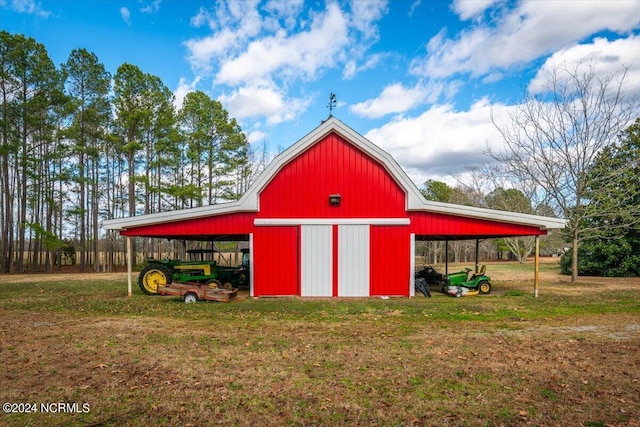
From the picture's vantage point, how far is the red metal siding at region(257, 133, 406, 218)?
13.9 metres

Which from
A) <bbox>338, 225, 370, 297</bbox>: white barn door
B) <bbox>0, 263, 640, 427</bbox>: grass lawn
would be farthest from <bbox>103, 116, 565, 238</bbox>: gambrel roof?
<bbox>0, 263, 640, 427</bbox>: grass lawn

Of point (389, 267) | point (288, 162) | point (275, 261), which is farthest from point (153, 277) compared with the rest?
point (389, 267)

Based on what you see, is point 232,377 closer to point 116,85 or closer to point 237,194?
point 237,194

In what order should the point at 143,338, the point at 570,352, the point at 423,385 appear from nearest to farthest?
the point at 423,385
the point at 570,352
the point at 143,338

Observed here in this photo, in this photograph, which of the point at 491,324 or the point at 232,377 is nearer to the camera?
the point at 232,377

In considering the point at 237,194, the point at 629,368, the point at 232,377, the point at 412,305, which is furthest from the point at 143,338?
the point at 237,194

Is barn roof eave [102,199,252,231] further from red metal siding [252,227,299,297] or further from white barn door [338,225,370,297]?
white barn door [338,225,370,297]

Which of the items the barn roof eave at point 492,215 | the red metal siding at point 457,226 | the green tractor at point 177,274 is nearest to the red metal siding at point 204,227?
the green tractor at point 177,274

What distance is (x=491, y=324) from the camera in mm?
8992

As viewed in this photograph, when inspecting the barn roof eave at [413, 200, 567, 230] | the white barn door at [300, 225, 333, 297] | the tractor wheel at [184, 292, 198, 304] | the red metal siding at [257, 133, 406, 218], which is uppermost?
the red metal siding at [257, 133, 406, 218]

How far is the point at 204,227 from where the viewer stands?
1377 cm

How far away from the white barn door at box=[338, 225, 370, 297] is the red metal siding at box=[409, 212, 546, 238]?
1.95 m

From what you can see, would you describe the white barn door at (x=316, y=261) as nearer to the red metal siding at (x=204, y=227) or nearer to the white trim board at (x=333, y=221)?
the white trim board at (x=333, y=221)

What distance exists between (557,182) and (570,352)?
1464 cm
